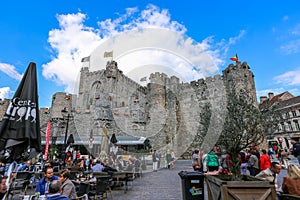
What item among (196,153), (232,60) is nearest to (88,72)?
(232,60)

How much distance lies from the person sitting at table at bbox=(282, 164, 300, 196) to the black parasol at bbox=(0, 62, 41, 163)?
3654mm

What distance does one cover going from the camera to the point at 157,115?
20.8 metres

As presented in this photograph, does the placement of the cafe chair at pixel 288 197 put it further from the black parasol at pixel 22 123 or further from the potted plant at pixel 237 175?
the black parasol at pixel 22 123

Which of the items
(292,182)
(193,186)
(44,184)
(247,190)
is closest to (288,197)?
(292,182)

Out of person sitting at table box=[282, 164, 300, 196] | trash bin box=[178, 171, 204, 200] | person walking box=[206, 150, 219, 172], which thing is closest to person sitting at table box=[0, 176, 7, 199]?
trash bin box=[178, 171, 204, 200]

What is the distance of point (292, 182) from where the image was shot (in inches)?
95.0

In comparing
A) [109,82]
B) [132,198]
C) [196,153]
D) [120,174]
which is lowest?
[132,198]

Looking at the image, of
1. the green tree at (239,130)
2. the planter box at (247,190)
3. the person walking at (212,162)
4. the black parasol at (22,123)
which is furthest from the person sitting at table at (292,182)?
the black parasol at (22,123)

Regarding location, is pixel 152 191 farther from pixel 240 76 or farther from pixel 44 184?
pixel 240 76

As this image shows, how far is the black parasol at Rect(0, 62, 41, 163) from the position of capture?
98.7 inches

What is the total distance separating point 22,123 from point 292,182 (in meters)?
3.94

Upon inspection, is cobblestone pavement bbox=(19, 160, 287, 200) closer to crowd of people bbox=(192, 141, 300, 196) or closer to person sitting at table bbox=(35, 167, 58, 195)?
crowd of people bbox=(192, 141, 300, 196)

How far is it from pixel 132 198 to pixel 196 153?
123 inches

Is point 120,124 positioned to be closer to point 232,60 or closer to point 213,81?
point 213,81
